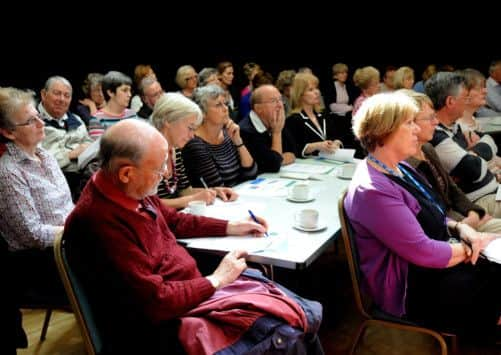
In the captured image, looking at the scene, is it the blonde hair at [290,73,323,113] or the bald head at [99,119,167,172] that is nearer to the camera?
the bald head at [99,119,167,172]

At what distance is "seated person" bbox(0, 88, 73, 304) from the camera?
1.94 meters

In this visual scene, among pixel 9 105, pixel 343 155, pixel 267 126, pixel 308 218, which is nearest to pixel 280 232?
pixel 308 218

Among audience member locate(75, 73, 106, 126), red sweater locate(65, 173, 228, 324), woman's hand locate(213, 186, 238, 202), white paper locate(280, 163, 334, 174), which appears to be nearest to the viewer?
red sweater locate(65, 173, 228, 324)

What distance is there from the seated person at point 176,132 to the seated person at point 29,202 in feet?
1.61

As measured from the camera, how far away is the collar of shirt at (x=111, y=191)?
1.42 meters

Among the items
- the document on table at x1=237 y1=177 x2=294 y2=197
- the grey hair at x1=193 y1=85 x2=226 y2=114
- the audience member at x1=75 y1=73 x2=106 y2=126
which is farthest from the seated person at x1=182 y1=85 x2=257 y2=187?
the audience member at x1=75 y1=73 x2=106 y2=126

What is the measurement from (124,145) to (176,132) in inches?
36.4

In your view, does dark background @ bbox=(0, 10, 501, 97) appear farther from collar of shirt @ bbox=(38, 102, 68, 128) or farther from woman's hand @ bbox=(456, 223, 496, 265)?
woman's hand @ bbox=(456, 223, 496, 265)

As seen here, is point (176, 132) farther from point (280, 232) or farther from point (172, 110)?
point (280, 232)

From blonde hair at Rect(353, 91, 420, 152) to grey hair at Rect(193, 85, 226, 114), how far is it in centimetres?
105

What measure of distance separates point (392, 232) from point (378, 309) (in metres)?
0.34

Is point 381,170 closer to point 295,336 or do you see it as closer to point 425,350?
point 295,336

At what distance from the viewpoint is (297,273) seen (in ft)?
8.61

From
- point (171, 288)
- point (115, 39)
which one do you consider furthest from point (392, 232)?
point (115, 39)
